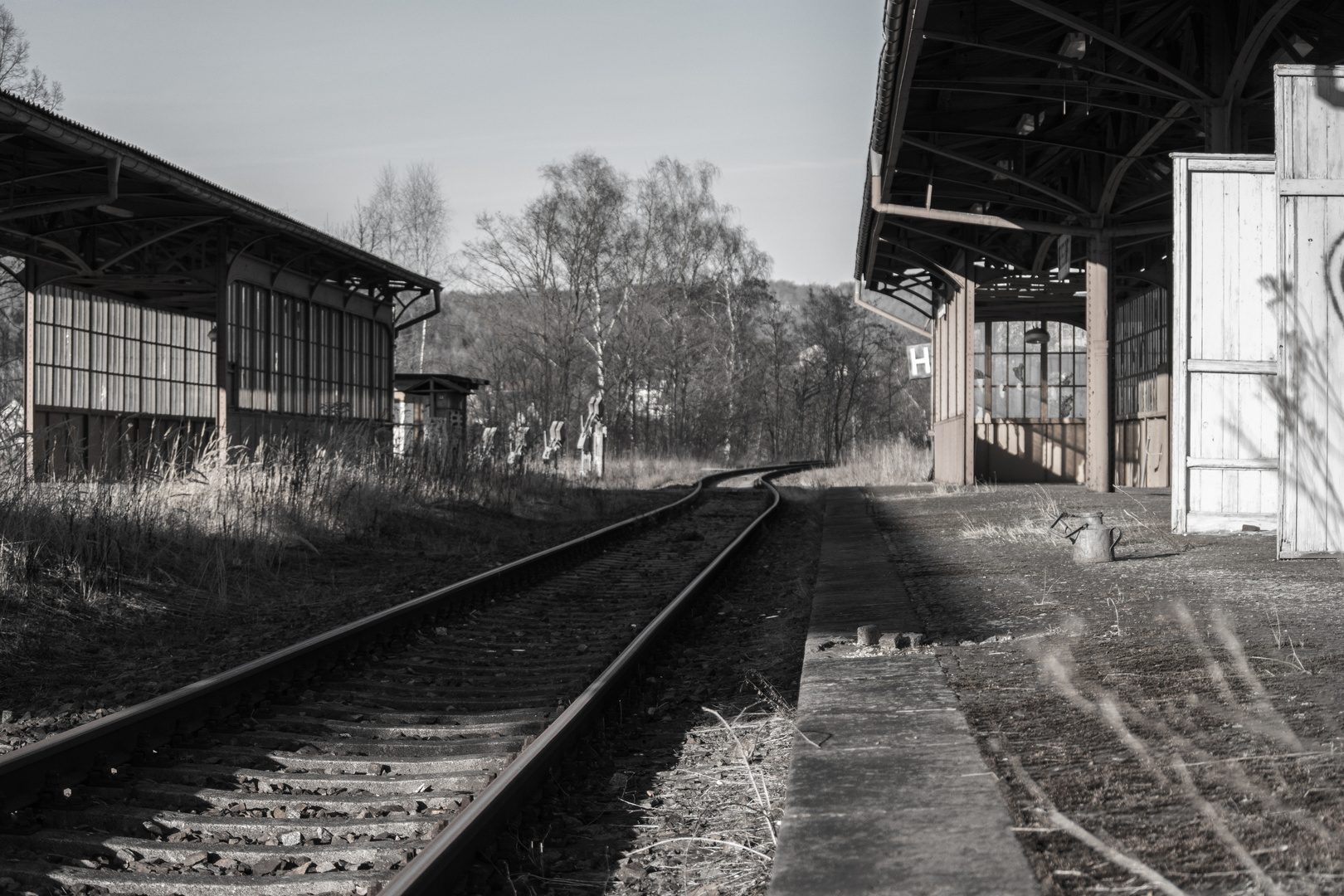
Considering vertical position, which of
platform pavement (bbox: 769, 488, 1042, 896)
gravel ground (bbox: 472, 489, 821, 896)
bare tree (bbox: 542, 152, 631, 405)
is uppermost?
bare tree (bbox: 542, 152, 631, 405)

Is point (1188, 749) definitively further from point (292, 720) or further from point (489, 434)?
point (489, 434)

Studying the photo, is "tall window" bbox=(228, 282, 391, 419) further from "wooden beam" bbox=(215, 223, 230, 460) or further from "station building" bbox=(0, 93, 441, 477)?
"wooden beam" bbox=(215, 223, 230, 460)

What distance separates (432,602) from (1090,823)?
5.47 meters

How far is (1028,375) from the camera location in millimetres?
23484

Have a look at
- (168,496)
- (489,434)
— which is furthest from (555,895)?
(489,434)

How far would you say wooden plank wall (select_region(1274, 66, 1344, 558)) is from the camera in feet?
26.4

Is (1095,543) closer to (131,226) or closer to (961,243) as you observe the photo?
(961,243)

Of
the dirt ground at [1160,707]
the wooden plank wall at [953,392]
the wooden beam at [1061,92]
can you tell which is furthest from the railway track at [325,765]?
the wooden plank wall at [953,392]

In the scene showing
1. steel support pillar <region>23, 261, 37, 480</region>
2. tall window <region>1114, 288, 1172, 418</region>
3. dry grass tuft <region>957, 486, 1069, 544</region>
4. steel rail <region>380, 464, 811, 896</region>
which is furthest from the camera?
steel support pillar <region>23, 261, 37, 480</region>

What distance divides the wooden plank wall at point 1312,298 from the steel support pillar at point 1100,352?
7.96m

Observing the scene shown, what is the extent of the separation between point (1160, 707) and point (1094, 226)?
42.9ft

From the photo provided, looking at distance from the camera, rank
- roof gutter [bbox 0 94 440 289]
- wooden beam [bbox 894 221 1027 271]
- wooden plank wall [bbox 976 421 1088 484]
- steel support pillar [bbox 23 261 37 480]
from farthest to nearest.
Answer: wooden plank wall [bbox 976 421 1088 484] → steel support pillar [bbox 23 261 37 480] → wooden beam [bbox 894 221 1027 271] → roof gutter [bbox 0 94 440 289]

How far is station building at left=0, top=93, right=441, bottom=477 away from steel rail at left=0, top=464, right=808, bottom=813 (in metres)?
10.1

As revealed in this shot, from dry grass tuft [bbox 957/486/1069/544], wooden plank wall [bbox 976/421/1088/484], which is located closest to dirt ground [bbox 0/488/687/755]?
dry grass tuft [bbox 957/486/1069/544]
